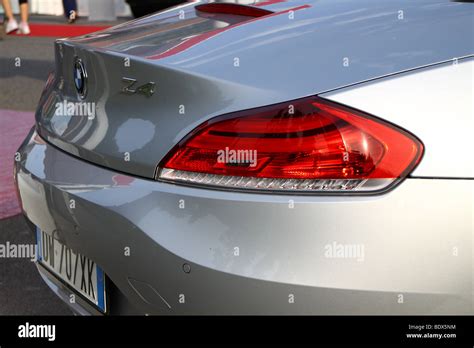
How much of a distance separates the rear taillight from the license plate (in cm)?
47

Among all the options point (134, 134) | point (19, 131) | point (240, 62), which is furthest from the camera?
point (19, 131)

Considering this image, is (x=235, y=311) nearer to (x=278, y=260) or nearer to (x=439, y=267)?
(x=278, y=260)

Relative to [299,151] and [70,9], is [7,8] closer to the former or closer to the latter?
[70,9]

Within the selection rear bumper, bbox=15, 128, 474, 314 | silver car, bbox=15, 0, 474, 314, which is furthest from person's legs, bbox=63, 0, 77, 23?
rear bumper, bbox=15, 128, 474, 314

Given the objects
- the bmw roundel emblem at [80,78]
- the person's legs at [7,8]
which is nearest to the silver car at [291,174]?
the bmw roundel emblem at [80,78]

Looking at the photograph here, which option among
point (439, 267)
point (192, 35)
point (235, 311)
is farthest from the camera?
point (192, 35)

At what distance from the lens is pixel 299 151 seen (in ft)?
6.51

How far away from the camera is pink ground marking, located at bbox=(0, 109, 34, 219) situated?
484 centimetres

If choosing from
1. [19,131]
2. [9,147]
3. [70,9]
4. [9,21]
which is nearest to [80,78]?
[9,147]

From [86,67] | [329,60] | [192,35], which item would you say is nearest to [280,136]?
[329,60]

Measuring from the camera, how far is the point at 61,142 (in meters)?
2.58

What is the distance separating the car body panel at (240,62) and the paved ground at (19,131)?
1.16 meters

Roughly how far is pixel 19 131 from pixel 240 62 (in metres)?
5.03

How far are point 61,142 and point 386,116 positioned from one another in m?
1.10
